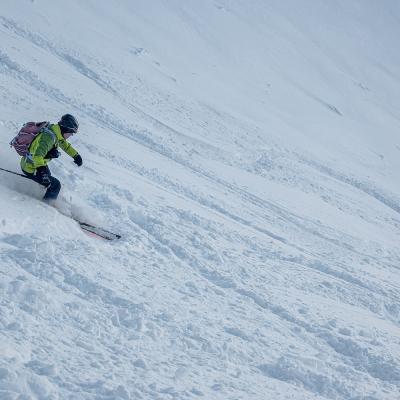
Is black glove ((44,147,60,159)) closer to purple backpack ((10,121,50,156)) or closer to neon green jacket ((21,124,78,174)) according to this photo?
neon green jacket ((21,124,78,174))

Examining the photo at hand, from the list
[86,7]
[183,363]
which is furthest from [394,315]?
[86,7]

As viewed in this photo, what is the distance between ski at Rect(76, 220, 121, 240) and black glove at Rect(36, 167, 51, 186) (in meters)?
0.71

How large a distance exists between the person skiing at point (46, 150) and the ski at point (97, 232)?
2.22ft

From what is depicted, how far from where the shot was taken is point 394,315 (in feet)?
27.2

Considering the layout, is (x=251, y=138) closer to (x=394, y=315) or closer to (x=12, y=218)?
(x=394, y=315)

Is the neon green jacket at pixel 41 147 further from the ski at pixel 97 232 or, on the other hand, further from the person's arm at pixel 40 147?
the ski at pixel 97 232

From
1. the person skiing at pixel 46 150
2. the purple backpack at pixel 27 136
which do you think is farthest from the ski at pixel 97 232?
the purple backpack at pixel 27 136

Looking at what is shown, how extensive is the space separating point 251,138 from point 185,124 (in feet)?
7.98

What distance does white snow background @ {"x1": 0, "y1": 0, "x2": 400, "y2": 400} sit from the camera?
5031 mm

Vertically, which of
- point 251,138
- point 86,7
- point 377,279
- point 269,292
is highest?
point 86,7

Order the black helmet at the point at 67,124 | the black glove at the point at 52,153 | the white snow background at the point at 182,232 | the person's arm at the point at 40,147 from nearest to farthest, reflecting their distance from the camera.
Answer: the white snow background at the point at 182,232
the person's arm at the point at 40,147
the black helmet at the point at 67,124
the black glove at the point at 52,153

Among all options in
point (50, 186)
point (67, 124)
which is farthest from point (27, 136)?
point (50, 186)

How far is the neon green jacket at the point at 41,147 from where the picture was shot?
6826mm

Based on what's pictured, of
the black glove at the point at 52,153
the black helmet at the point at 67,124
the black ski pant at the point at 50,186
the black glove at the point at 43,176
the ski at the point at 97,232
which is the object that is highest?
the black helmet at the point at 67,124
